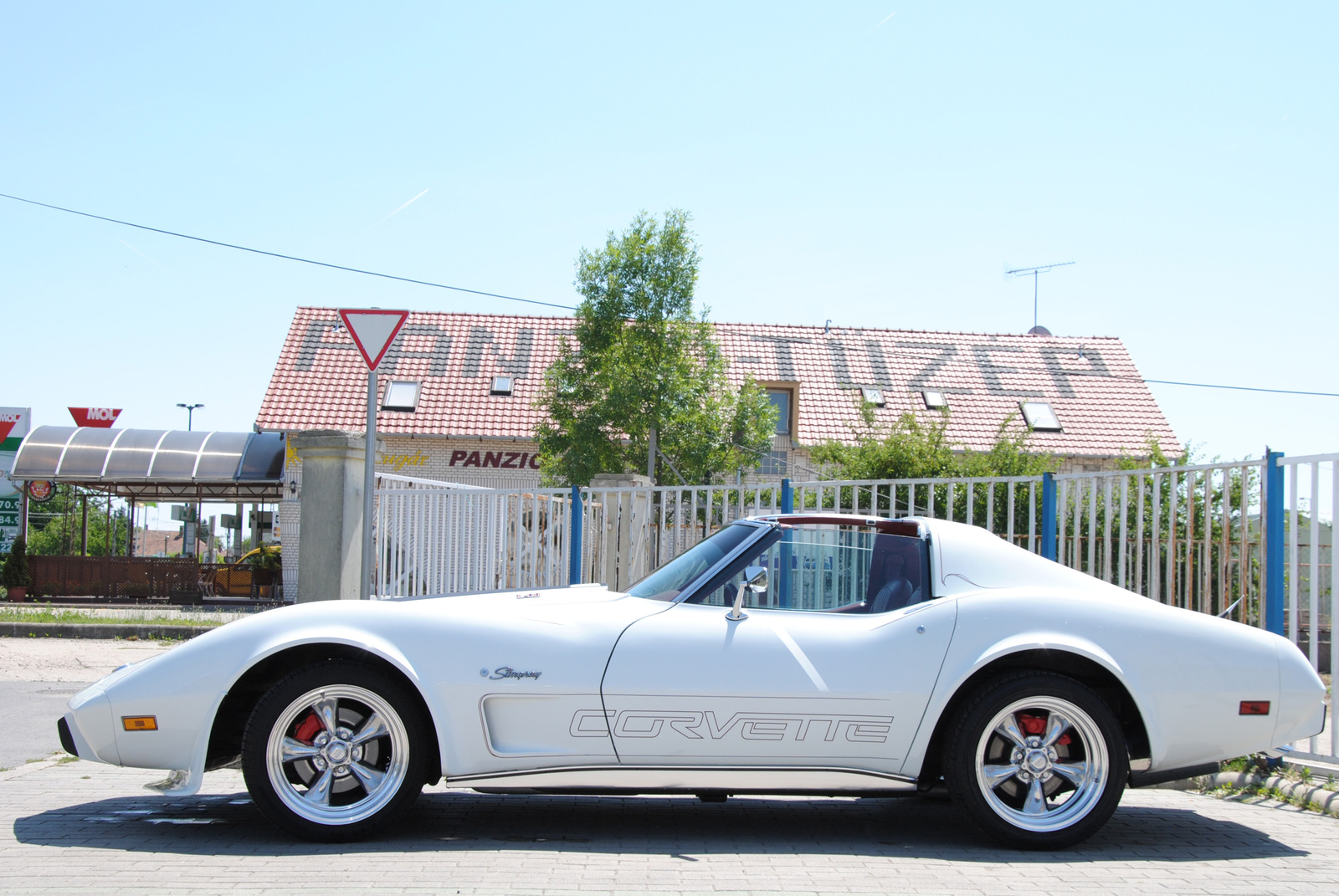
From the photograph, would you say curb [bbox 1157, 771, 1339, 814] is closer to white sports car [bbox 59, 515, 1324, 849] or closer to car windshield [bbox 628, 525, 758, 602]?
white sports car [bbox 59, 515, 1324, 849]

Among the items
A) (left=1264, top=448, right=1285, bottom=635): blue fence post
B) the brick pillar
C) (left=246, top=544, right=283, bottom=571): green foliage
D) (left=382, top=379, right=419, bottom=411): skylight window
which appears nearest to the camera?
(left=1264, top=448, right=1285, bottom=635): blue fence post

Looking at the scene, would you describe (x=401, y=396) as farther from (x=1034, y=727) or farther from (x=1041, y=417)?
(x=1034, y=727)

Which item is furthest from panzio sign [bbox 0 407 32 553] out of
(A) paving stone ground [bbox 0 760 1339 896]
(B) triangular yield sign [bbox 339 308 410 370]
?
(A) paving stone ground [bbox 0 760 1339 896]

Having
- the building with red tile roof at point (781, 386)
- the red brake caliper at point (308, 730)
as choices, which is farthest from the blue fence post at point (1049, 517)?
the building with red tile roof at point (781, 386)

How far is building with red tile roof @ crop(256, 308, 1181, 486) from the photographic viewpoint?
2702cm

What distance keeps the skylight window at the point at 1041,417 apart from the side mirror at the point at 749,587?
24.6 m

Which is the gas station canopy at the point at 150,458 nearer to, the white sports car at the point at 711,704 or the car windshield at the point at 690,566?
the white sports car at the point at 711,704

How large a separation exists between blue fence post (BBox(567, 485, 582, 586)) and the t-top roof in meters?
18.1

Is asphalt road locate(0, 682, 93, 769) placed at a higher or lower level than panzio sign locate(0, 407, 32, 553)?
lower

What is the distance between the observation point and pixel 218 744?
4199 millimetres

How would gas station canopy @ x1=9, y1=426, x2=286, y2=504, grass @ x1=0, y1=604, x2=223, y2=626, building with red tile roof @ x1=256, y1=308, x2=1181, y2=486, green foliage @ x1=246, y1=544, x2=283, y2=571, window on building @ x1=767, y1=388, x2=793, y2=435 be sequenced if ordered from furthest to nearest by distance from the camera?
window on building @ x1=767, y1=388, x2=793, y2=435
building with red tile roof @ x1=256, y1=308, x2=1181, y2=486
green foliage @ x1=246, y1=544, x2=283, y2=571
gas station canopy @ x1=9, y1=426, x2=286, y2=504
grass @ x1=0, y1=604, x2=223, y2=626

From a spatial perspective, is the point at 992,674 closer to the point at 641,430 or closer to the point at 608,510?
the point at 608,510

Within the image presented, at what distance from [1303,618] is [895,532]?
23.6 ft

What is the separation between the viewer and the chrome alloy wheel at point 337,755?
4.08 meters
